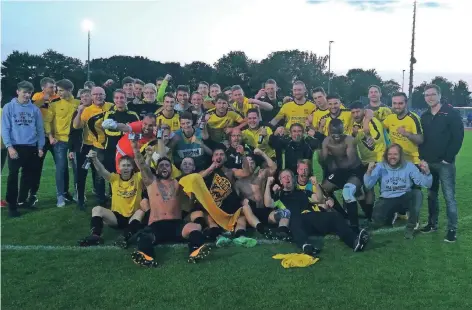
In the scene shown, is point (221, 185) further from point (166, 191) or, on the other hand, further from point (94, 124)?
point (94, 124)

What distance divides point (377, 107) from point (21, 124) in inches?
252

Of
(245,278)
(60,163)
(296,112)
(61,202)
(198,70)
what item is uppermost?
(198,70)

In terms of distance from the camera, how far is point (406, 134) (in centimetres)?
676

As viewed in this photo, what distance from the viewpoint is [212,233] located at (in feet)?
20.5

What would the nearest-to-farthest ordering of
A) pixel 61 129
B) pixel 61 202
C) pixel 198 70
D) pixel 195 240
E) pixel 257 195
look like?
pixel 195 240
pixel 257 195
pixel 61 202
pixel 61 129
pixel 198 70

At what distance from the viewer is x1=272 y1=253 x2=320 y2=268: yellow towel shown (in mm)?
5160

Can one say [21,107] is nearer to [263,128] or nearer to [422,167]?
[263,128]

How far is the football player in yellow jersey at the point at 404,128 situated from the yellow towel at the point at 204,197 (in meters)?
3.00

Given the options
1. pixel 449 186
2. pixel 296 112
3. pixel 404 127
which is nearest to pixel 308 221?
pixel 449 186

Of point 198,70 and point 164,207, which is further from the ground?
point 198,70

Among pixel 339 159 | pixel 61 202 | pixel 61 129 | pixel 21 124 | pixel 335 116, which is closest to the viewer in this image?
pixel 339 159

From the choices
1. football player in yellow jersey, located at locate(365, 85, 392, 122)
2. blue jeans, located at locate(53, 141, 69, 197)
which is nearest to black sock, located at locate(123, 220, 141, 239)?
blue jeans, located at locate(53, 141, 69, 197)

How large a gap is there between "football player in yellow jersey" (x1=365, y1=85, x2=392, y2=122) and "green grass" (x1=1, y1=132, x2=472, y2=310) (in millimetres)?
2510

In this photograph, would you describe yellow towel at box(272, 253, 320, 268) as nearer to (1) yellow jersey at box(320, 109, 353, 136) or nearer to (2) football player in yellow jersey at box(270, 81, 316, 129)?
(1) yellow jersey at box(320, 109, 353, 136)
